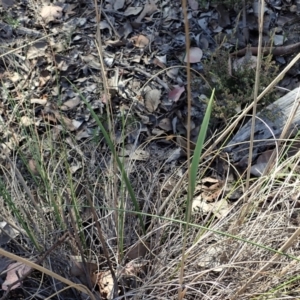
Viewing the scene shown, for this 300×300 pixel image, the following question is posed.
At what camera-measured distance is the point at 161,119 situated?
2.29m

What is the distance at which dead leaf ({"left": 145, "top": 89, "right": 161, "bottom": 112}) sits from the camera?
2.33 meters

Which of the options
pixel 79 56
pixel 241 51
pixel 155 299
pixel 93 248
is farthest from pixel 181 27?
pixel 155 299

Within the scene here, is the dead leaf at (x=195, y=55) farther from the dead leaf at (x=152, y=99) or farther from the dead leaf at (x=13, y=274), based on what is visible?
the dead leaf at (x=13, y=274)

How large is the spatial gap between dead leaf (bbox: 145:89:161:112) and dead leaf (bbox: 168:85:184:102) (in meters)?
0.06

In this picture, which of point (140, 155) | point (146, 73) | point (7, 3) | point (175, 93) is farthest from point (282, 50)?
point (7, 3)

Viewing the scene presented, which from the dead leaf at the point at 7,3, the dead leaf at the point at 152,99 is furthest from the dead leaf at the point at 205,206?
the dead leaf at the point at 7,3

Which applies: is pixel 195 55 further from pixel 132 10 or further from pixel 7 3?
pixel 7 3

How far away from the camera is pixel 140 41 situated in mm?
2615

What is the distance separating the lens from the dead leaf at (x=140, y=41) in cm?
259

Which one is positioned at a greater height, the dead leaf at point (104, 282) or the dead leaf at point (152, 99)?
the dead leaf at point (152, 99)

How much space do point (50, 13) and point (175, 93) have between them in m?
0.96

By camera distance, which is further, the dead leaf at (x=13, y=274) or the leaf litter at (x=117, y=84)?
the leaf litter at (x=117, y=84)

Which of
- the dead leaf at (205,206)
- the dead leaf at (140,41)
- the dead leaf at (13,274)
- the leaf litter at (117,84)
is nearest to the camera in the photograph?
the dead leaf at (13,274)

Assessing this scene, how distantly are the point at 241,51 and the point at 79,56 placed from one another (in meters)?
0.84
